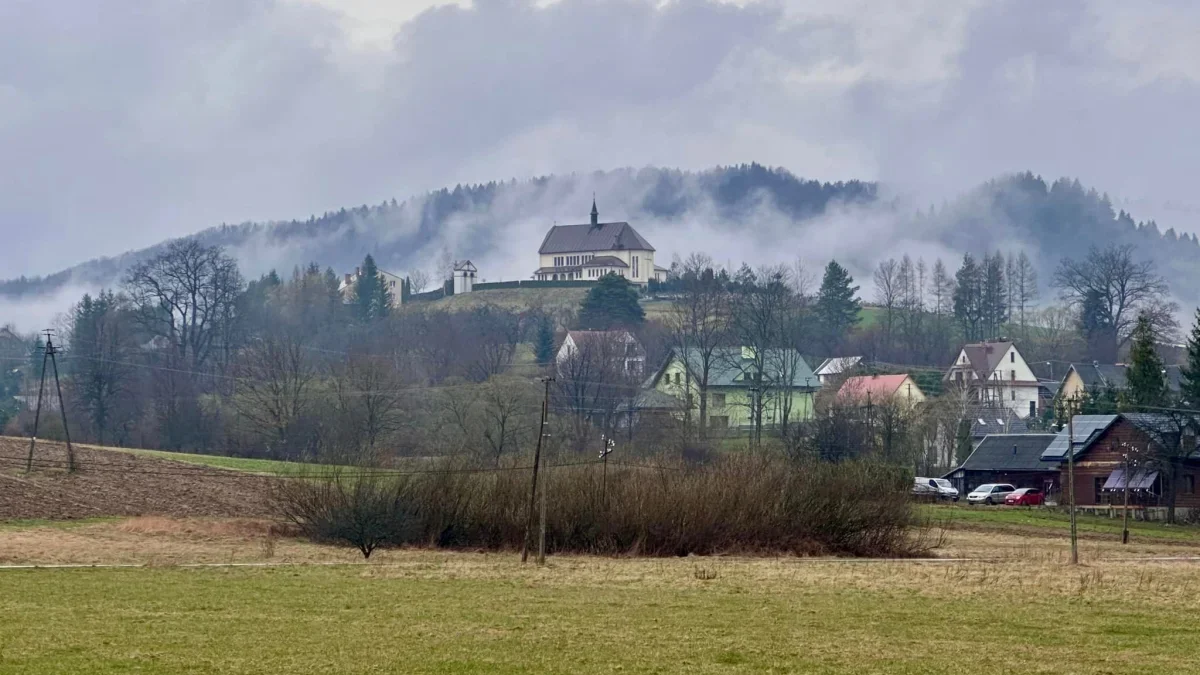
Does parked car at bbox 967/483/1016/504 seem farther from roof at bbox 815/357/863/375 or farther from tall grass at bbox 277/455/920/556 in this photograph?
roof at bbox 815/357/863/375

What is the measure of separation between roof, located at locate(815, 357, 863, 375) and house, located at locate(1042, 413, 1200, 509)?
4680cm

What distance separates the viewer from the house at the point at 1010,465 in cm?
8662

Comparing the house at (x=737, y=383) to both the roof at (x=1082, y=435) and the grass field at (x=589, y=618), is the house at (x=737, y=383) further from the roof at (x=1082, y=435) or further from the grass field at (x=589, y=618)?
the grass field at (x=589, y=618)

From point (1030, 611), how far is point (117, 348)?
9642 centimetres

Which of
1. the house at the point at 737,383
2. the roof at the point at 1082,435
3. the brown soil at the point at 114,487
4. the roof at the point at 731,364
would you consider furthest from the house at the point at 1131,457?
the brown soil at the point at 114,487

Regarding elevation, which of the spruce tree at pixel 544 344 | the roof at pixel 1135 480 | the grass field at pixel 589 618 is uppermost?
the spruce tree at pixel 544 344

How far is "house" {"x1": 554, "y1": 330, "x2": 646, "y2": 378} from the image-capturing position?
117938 millimetres

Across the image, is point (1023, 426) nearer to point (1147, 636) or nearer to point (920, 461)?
point (920, 461)

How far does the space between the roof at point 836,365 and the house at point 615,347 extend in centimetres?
1769

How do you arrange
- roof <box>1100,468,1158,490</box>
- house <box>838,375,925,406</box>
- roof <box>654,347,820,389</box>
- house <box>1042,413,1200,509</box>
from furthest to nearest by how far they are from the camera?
roof <box>654,347,820,389</box> → house <box>838,375,925,406</box> → roof <box>1100,468,1158,490</box> → house <box>1042,413,1200,509</box>

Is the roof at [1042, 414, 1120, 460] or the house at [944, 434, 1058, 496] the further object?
the house at [944, 434, 1058, 496]

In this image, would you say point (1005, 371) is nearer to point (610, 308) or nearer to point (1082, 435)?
point (610, 308)

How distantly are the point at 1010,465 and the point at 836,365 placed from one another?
5339 centimetres

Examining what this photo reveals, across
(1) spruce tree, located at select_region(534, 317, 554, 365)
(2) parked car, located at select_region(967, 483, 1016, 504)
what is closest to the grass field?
(2) parked car, located at select_region(967, 483, 1016, 504)
